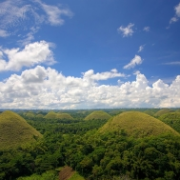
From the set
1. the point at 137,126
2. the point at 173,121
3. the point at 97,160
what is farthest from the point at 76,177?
the point at 173,121

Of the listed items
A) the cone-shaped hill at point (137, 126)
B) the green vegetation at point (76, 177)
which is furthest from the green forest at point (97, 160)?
the cone-shaped hill at point (137, 126)

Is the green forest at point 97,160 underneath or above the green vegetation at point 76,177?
above

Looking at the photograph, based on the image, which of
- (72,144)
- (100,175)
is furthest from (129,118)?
(100,175)

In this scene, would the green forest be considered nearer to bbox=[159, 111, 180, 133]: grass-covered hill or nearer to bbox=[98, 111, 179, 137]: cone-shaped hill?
bbox=[98, 111, 179, 137]: cone-shaped hill

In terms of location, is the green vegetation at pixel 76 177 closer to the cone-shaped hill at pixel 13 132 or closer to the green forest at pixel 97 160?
the green forest at pixel 97 160

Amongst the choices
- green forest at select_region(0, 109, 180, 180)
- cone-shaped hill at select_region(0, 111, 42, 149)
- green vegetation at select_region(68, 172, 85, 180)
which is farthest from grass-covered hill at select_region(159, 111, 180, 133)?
cone-shaped hill at select_region(0, 111, 42, 149)

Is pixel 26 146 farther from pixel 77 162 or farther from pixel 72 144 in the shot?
pixel 77 162
